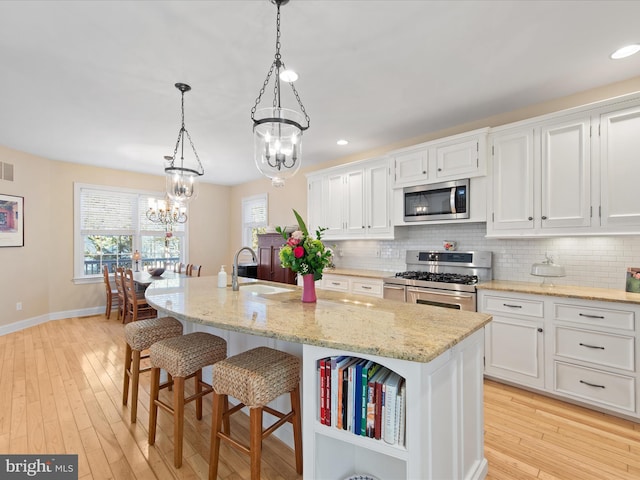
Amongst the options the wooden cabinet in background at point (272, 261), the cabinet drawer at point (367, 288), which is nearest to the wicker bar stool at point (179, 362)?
the cabinet drawer at point (367, 288)

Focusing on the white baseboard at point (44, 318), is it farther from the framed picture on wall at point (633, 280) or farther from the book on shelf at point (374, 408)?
the framed picture on wall at point (633, 280)

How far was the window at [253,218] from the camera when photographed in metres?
6.68

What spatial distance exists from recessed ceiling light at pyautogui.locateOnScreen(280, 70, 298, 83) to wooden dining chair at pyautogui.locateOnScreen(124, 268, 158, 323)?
354cm

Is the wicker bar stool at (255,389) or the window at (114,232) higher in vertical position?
the window at (114,232)

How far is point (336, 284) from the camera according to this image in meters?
4.31

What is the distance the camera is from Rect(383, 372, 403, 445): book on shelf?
1.24 metres

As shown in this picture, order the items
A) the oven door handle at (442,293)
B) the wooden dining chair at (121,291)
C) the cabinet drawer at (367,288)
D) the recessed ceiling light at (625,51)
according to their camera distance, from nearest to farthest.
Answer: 1. the recessed ceiling light at (625,51)
2. the oven door handle at (442,293)
3. the cabinet drawer at (367,288)
4. the wooden dining chair at (121,291)

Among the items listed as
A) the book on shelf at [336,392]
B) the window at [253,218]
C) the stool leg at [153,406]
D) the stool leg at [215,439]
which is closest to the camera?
the book on shelf at [336,392]

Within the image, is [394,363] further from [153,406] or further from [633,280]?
[633,280]

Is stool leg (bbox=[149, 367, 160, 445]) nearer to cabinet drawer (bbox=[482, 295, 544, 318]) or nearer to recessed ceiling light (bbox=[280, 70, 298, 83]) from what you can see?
recessed ceiling light (bbox=[280, 70, 298, 83])

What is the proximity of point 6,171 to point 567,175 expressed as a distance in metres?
7.03

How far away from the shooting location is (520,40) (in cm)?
212

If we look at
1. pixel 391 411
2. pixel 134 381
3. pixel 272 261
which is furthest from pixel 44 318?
pixel 391 411

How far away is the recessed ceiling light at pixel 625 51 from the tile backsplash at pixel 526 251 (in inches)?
55.9
